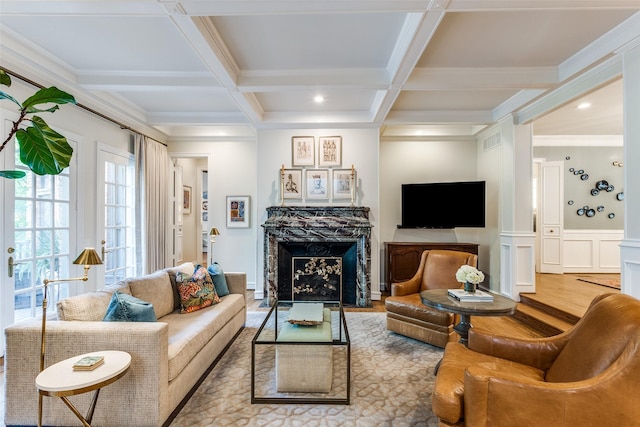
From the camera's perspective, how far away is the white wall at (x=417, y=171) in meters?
5.59

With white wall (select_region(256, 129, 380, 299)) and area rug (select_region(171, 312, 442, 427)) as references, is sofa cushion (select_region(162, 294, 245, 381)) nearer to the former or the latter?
area rug (select_region(171, 312, 442, 427))

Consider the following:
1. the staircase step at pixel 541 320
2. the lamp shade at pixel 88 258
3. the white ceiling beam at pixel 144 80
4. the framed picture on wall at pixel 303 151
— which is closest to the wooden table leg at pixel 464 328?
the staircase step at pixel 541 320

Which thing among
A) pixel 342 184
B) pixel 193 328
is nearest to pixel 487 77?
pixel 342 184

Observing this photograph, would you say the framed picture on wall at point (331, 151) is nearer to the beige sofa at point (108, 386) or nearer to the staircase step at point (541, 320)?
the staircase step at point (541, 320)

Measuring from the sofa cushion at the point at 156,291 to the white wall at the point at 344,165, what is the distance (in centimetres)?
201

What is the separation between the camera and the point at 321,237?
464cm

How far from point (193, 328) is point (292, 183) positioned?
9.36ft

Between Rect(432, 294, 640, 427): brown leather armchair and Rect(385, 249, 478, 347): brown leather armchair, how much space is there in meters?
1.29

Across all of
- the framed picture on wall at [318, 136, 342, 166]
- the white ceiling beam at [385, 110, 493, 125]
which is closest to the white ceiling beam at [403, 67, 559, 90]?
the white ceiling beam at [385, 110, 493, 125]

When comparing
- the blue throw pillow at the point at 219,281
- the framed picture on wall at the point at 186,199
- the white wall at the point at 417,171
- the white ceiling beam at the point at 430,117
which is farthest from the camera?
the framed picture on wall at the point at 186,199

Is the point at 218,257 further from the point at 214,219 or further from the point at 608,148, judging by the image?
the point at 608,148

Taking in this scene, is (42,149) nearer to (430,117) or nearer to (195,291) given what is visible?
(195,291)

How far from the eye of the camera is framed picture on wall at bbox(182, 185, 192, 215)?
7.02 metres

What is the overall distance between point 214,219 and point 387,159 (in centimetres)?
344
